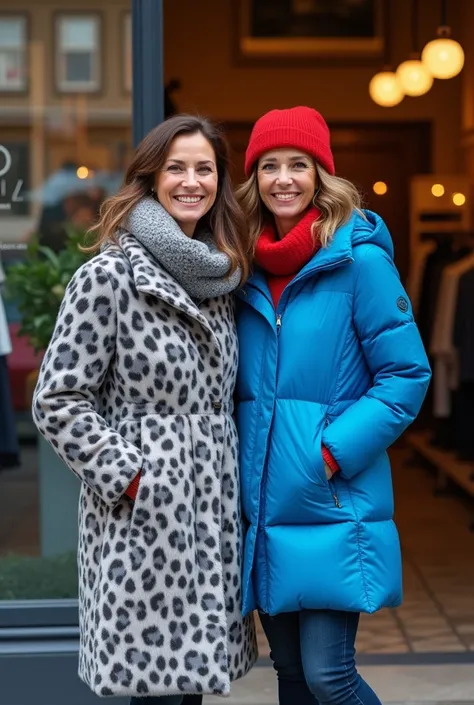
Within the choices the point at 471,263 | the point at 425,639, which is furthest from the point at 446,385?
the point at 425,639

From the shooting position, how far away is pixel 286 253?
111 inches

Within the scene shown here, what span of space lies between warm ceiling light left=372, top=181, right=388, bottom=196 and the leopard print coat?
8.02 meters

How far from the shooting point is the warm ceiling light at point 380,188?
1059 cm

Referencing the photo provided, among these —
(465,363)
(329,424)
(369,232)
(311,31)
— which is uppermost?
(311,31)

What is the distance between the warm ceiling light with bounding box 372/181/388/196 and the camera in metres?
10.6

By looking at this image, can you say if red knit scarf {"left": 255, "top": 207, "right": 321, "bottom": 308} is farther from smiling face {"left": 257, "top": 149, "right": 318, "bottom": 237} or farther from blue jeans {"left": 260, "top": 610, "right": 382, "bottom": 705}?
blue jeans {"left": 260, "top": 610, "right": 382, "bottom": 705}

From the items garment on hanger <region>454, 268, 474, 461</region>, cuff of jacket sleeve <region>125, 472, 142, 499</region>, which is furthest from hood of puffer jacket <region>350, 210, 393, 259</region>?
garment on hanger <region>454, 268, 474, 461</region>

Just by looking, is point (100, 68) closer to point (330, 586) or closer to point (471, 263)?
point (330, 586)

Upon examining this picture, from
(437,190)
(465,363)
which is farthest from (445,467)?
(437,190)

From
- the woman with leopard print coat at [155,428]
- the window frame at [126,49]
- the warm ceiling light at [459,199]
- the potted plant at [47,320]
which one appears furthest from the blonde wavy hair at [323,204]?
the warm ceiling light at [459,199]

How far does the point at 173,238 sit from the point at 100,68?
161 centimetres

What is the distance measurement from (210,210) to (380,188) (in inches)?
309

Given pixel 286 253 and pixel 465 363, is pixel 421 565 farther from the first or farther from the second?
pixel 286 253

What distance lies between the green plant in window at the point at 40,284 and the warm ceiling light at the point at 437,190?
6096 millimetres
